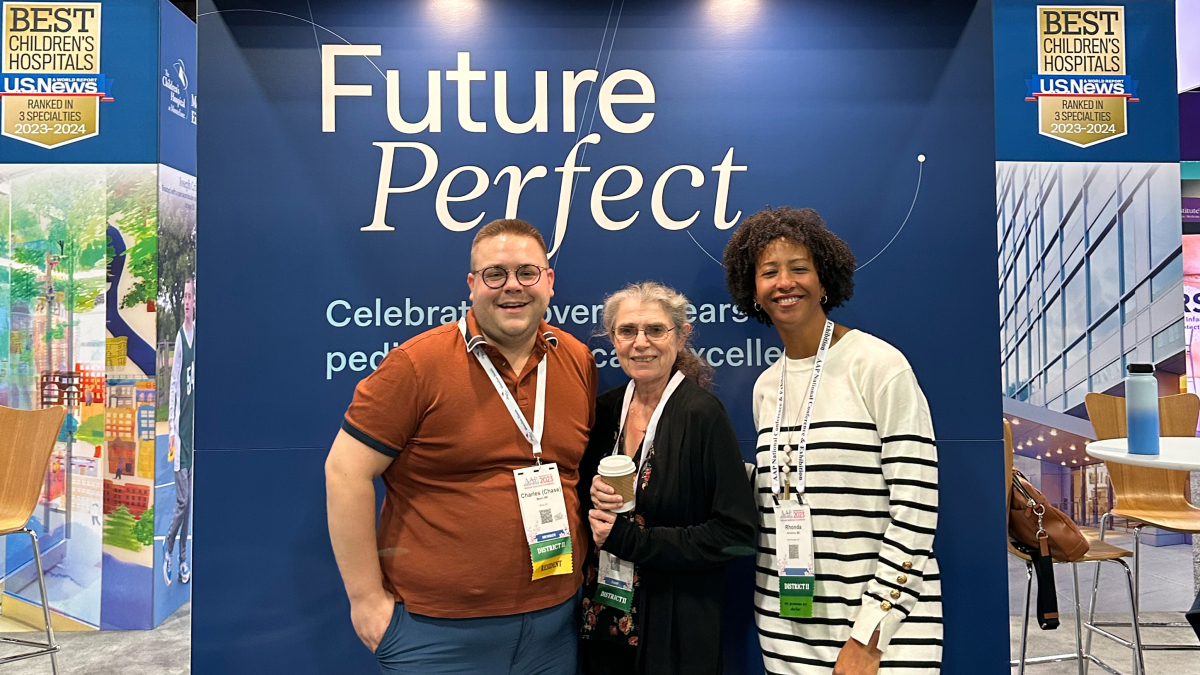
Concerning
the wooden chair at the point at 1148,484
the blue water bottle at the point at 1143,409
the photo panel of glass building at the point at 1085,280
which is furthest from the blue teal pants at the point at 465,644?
the photo panel of glass building at the point at 1085,280

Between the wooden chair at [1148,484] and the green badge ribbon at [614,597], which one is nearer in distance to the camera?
the green badge ribbon at [614,597]

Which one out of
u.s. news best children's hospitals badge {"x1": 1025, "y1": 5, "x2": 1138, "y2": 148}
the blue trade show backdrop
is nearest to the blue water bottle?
the blue trade show backdrop

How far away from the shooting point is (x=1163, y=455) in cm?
221

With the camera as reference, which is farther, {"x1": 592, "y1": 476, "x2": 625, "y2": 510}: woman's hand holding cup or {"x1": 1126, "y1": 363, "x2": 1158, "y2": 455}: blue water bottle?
{"x1": 1126, "y1": 363, "x2": 1158, "y2": 455}: blue water bottle

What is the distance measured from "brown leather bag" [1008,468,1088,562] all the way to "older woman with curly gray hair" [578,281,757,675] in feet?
4.13

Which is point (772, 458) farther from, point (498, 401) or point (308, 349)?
point (308, 349)

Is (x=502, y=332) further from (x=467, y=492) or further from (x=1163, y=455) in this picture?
(x=1163, y=455)

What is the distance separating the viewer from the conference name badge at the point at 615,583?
1917 millimetres

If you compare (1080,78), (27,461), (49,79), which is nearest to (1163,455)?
(1080,78)

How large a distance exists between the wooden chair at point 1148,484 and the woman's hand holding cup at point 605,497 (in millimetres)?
3166

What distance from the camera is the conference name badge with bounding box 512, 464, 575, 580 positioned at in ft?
5.96

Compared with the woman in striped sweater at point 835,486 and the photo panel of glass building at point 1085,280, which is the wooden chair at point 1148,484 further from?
the woman in striped sweater at point 835,486

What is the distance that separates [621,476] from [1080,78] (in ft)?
15.1

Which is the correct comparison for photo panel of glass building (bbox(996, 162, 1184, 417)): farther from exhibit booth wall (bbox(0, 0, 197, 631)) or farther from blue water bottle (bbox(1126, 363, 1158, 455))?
exhibit booth wall (bbox(0, 0, 197, 631))
